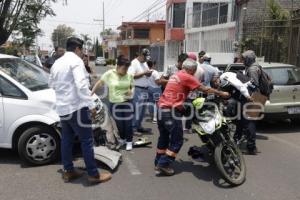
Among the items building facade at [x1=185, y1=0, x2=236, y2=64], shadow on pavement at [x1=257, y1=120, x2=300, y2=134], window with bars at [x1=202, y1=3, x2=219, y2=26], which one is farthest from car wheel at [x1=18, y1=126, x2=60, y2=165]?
window with bars at [x1=202, y1=3, x2=219, y2=26]

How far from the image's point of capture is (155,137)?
8508mm

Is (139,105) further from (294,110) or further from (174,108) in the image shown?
(294,110)

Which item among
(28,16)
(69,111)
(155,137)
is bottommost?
(155,137)

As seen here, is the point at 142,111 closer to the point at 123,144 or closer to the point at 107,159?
the point at 123,144

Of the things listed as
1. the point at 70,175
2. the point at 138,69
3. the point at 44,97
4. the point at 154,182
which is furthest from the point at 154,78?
the point at 70,175

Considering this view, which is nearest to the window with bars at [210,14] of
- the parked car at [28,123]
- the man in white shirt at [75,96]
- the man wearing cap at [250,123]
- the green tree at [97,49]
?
the man wearing cap at [250,123]

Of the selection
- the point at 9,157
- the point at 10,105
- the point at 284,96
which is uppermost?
the point at 10,105

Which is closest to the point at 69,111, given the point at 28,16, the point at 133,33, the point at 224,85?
the point at 224,85

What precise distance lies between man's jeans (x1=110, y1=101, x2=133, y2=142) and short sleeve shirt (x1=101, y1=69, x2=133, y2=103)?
3.7 inches

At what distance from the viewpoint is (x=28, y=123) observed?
20.3ft

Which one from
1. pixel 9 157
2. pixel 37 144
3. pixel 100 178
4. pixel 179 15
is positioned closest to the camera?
pixel 100 178

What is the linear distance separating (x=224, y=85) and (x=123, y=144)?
6.96 ft

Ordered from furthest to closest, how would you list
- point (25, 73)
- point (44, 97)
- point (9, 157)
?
point (25, 73), point (9, 157), point (44, 97)

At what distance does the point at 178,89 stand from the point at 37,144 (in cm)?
227
